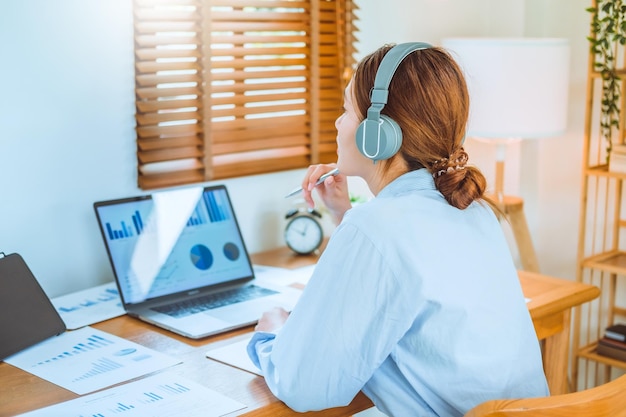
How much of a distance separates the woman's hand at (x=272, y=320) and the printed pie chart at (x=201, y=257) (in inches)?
13.4

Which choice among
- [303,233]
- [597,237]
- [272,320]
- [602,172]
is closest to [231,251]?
[303,233]

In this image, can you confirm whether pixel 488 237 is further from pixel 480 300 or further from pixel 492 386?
pixel 492 386

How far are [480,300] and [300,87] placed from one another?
1255 mm

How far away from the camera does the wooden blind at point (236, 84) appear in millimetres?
2131

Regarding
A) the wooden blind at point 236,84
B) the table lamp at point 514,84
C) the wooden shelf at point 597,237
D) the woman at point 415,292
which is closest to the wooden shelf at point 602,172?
the wooden shelf at point 597,237

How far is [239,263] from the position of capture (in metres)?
2.08

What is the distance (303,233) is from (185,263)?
0.44 meters

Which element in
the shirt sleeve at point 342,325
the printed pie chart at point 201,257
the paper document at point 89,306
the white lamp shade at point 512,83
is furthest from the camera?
the white lamp shade at point 512,83

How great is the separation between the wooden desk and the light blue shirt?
0.28 feet

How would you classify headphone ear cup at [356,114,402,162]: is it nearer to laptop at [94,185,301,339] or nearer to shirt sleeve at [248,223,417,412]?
shirt sleeve at [248,223,417,412]

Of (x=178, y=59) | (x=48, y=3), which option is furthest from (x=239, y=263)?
(x=48, y=3)

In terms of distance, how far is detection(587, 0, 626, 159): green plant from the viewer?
255cm

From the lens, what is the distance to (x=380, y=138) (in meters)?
1.37

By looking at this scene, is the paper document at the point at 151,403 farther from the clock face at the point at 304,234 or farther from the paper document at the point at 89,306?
the clock face at the point at 304,234
